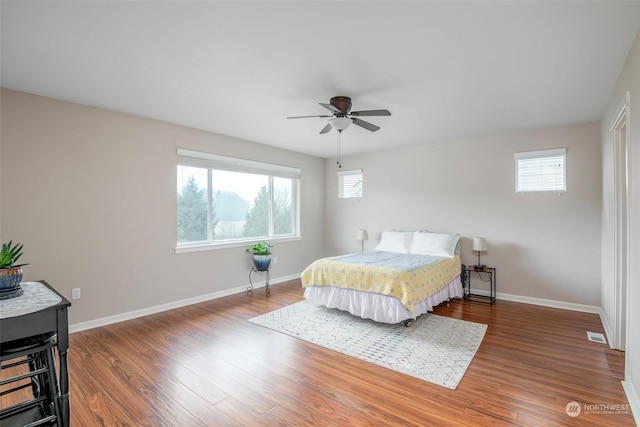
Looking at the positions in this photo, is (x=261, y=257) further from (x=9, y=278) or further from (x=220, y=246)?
(x=9, y=278)

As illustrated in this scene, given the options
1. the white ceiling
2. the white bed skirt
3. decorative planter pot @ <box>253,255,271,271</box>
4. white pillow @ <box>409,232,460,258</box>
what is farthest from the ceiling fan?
decorative planter pot @ <box>253,255,271,271</box>

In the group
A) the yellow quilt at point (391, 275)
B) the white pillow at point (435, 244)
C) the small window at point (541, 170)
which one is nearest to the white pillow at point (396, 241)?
the white pillow at point (435, 244)

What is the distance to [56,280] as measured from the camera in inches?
130

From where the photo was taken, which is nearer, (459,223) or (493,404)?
(493,404)

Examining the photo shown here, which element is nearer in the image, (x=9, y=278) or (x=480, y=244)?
(x=9, y=278)

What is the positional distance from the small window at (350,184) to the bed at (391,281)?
6.11 feet

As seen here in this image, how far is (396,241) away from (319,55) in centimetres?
363

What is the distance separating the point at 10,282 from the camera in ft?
5.92

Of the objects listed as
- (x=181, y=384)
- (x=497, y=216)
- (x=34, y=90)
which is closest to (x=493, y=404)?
(x=181, y=384)

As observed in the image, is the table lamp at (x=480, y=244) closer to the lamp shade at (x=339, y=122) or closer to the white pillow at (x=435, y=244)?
the white pillow at (x=435, y=244)

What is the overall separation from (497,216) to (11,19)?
18.5 feet

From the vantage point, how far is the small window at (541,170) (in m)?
4.34

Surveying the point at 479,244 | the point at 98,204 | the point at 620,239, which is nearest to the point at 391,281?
the point at 479,244

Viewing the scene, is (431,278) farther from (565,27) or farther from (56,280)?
(56,280)
